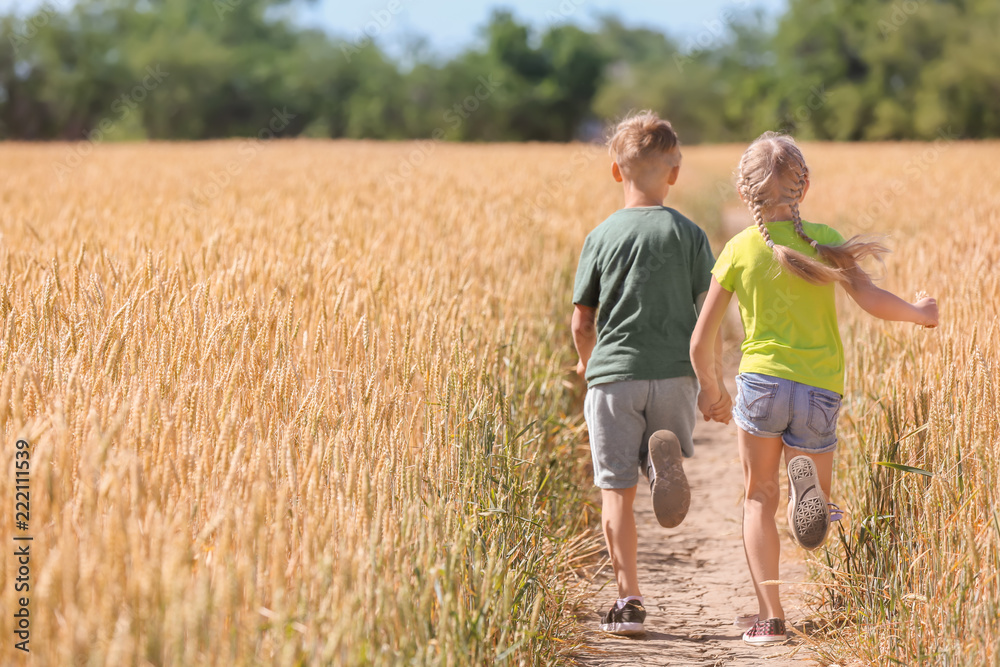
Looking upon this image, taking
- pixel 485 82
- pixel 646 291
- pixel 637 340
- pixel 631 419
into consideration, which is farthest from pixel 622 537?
pixel 485 82

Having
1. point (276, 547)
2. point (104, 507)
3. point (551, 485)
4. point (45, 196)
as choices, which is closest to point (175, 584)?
point (276, 547)

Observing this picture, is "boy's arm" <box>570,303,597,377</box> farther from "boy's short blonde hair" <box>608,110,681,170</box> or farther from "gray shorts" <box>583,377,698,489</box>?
"boy's short blonde hair" <box>608,110,681,170</box>

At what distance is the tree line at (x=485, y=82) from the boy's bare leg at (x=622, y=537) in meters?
33.1

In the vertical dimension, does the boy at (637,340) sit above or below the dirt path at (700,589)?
above

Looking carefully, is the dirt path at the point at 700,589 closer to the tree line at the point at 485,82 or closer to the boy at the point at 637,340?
the boy at the point at 637,340

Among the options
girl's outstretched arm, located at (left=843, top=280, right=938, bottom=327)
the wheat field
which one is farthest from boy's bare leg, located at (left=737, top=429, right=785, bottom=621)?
girl's outstretched arm, located at (left=843, top=280, right=938, bottom=327)

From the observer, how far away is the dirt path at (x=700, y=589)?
2.29 m

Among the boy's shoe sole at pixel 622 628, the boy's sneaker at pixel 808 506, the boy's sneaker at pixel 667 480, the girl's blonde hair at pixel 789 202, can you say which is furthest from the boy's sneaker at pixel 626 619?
the girl's blonde hair at pixel 789 202

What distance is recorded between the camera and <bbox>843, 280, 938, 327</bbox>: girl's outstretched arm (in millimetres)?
2113

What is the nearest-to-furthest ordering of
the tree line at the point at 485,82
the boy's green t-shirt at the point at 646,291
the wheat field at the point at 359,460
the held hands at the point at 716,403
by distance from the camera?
1. the wheat field at the point at 359,460
2. the held hands at the point at 716,403
3. the boy's green t-shirt at the point at 646,291
4. the tree line at the point at 485,82

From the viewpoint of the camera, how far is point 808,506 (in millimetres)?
2111

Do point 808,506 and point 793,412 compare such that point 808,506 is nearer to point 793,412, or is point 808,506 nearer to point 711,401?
point 793,412

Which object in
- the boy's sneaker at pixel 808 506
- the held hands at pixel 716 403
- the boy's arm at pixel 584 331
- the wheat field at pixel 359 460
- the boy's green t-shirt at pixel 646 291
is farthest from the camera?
the boy's arm at pixel 584 331

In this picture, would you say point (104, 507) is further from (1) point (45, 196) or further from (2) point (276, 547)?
(1) point (45, 196)
